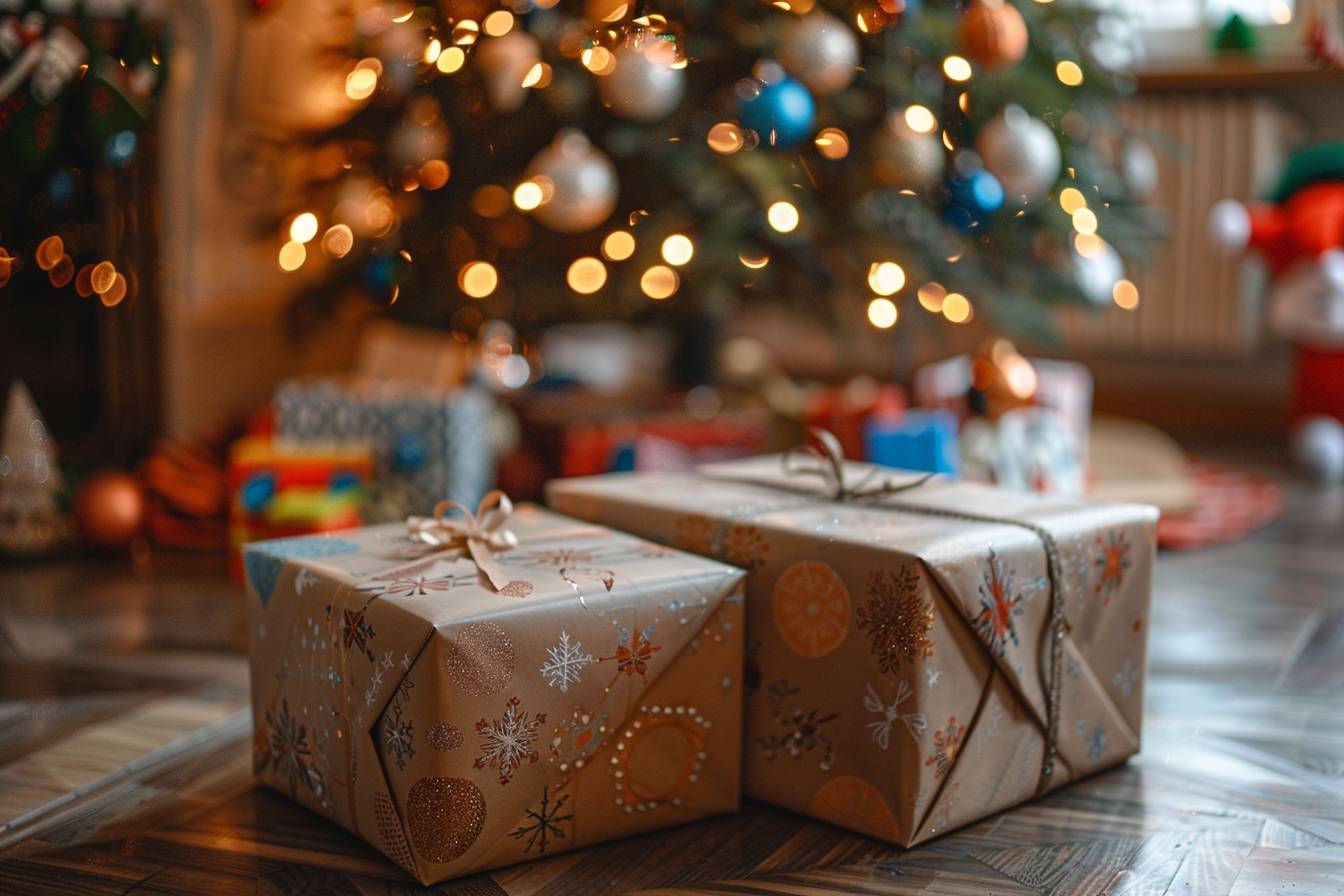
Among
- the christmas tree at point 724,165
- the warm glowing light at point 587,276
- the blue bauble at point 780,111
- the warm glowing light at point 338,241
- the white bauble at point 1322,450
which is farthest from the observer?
the white bauble at point 1322,450

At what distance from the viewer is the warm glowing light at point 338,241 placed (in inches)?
94.1

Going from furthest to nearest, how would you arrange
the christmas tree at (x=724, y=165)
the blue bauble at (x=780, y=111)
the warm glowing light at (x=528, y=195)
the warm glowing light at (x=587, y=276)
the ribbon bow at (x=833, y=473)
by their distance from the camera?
the warm glowing light at (x=587, y=276)
the warm glowing light at (x=528, y=195)
the christmas tree at (x=724, y=165)
the blue bauble at (x=780, y=111)
the ribbon bow at (x=833, y=473)

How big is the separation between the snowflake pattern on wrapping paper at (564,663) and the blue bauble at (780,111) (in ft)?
3.61

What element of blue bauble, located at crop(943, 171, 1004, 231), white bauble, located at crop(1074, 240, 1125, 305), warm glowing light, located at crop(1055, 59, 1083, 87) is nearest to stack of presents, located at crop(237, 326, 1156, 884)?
blue bauble, located at crop(943, 171, 1004, 231)

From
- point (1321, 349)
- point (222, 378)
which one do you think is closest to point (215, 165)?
point (222, 378)

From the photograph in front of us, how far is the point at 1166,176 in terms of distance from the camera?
3.37 m

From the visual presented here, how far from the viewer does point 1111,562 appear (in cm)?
110

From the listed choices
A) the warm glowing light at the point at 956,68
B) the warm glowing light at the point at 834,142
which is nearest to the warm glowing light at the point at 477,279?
the warm glowing light at the point at 834,142

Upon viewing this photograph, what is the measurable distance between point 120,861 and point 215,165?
1773 mm

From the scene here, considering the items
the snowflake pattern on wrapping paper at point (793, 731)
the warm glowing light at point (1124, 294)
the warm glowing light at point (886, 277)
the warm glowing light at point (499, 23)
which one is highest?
the warm glowing light at point (499, 23)

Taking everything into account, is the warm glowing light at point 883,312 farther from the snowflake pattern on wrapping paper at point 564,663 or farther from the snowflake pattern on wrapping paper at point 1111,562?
the snowflake pattern on wrapping paper at point 564,663

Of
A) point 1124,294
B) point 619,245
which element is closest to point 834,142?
point 619,245

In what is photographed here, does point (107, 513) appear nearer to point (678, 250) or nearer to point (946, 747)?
point (678, 250)

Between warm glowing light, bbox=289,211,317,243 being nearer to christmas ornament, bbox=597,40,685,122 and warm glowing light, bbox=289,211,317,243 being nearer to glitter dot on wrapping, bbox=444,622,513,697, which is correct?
christmas ornament, bbox=597,40,685,122
